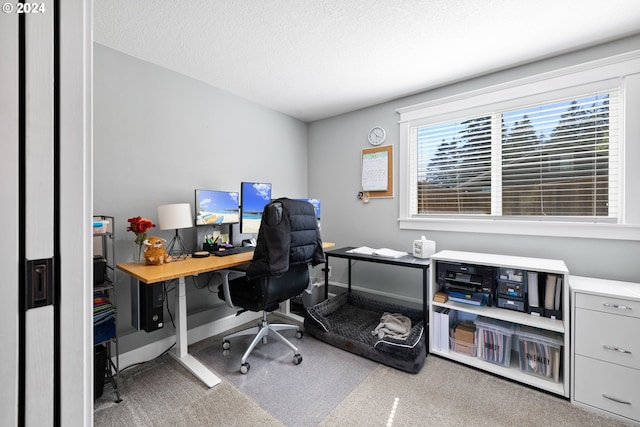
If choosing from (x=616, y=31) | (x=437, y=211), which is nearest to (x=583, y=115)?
(x=616, y=31)

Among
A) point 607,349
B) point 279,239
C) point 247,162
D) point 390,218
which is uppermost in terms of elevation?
point 247,162

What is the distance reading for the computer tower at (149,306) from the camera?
1.85 meters

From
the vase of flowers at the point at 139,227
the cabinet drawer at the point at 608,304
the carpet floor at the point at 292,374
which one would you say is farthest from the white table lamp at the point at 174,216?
the cabinet drawer at the point at 608,304

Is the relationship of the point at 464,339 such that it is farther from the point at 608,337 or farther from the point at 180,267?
the point at 180,267

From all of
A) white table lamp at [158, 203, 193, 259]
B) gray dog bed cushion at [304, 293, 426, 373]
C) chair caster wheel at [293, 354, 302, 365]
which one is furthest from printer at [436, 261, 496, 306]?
white table lamp at [158, 203, 193, 259]

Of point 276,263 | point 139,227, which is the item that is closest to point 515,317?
point 276,263

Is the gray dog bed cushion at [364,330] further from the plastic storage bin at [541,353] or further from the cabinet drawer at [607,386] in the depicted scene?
the cabinet drawer at [607,386]

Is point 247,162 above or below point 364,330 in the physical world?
above

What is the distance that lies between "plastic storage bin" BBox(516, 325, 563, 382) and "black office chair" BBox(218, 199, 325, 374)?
1.57 metres

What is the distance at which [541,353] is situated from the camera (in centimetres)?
188

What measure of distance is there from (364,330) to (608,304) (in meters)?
1.67

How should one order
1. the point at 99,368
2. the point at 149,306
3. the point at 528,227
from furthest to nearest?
the point at 528,227 < the point at 149,306 < the point at 99,368

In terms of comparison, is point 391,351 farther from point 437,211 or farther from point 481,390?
point 437,211

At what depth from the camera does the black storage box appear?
5.52 ft
